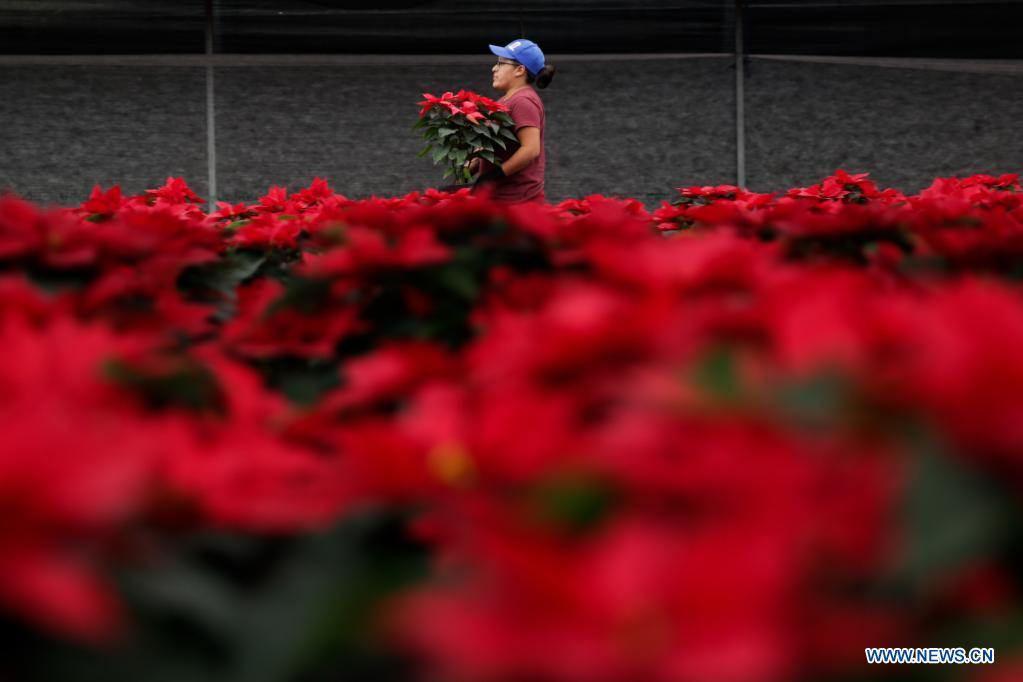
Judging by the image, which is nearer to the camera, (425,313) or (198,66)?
(425,313)

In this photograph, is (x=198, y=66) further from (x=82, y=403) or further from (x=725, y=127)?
(x=82, y=403)

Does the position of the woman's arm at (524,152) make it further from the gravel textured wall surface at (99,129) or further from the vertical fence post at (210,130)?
the gravel textured wall surface at (99,129)

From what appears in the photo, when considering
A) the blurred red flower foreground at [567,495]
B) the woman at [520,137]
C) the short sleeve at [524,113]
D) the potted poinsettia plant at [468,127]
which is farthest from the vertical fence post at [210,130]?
the blurred red flower foreground at [567,495]

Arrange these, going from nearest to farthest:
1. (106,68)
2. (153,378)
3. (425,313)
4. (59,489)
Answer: (59,489) → (153,378) → (425,313) → (106,68)

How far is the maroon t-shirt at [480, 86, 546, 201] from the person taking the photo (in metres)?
3.65

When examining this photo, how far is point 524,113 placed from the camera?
365 cm

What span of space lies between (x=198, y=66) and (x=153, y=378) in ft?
19.2

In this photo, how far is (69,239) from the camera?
123 cm

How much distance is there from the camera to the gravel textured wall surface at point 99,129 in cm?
611

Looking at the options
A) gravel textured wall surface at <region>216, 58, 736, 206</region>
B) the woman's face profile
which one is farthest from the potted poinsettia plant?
gravel textured wall surface at <region>216, 58, 736, 206</region>

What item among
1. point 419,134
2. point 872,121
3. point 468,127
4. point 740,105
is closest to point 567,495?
point 468,127

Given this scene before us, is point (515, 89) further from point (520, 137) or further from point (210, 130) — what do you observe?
point (210, 130)

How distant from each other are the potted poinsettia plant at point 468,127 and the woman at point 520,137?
0.05 meters

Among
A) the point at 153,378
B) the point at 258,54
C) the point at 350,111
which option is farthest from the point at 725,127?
the point at 153,378
